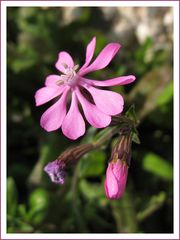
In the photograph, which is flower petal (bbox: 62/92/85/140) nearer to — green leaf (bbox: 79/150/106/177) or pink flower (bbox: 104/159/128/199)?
pink flower (bbox: 104/159/128/199)

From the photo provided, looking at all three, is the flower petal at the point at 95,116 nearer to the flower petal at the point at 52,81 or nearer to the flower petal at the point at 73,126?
the flower petal at the point at 73,126

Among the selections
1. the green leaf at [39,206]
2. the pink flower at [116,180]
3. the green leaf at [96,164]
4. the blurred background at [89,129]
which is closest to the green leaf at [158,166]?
the blurred background at [89,129]

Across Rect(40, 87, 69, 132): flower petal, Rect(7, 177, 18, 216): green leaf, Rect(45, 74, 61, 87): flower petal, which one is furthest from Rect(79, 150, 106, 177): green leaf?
Rect(40, 87, 69, 132): flower petal

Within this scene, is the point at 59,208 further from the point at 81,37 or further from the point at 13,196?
the point at 81,37

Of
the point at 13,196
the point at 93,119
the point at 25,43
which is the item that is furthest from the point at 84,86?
the point at 25,43

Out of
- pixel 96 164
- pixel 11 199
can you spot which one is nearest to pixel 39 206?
pixel 11 199
